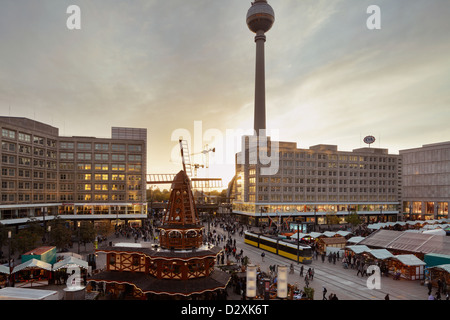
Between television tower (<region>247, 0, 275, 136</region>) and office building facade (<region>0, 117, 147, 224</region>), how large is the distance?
1965 inches

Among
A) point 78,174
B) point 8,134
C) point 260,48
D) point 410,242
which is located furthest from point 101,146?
point 260,48

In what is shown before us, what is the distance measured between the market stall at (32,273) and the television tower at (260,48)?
9265 centimetres

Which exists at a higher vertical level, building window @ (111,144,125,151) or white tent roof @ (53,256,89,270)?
building window @ (111,144,125,151)

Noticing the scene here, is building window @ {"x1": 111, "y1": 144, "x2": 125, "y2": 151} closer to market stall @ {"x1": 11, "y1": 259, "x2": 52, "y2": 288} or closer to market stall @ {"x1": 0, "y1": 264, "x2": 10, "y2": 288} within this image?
market stall @ {"x1": 11, "y1": 259, "x2": 52, "y2": 288}

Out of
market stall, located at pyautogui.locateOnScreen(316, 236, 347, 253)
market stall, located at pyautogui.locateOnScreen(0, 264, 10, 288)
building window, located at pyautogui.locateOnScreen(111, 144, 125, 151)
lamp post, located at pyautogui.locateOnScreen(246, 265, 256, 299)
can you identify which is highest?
building window, located at pyautogui.locateOnScreen(111, 144, 125, 151)

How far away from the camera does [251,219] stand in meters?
94.1

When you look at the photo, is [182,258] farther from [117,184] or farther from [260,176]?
[260,176]

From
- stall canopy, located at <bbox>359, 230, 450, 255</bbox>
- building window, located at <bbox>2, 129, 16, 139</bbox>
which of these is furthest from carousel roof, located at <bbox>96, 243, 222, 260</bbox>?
building window, located at <bbox>2, 129, 16, 139</bbox>

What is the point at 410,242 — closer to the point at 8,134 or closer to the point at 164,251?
the point at 164,251

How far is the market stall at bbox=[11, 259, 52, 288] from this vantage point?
1220 inches

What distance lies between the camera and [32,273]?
3288 centimetres

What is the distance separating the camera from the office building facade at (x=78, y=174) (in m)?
70.9

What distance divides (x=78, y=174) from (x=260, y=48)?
3375 inches

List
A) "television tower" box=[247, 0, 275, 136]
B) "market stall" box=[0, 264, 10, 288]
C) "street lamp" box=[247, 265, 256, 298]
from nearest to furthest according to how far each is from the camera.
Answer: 1. "street lamp" box=[247, 265, 256, 298]
2. "market stall" box=[0, 264, 10, 288]
3. "television tower" box=[247, 0, 275, 136]
